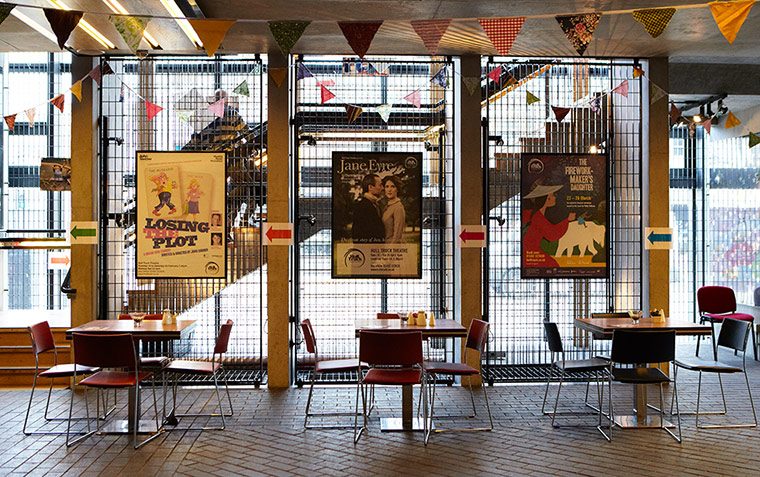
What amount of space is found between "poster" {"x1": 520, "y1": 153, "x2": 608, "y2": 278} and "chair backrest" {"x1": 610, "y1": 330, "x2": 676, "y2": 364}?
2.42 metres

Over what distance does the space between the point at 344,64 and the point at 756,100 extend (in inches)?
288

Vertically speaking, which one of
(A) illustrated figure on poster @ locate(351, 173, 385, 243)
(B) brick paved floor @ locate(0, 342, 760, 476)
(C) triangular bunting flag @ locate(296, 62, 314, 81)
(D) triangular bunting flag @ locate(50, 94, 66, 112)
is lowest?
(B) brick paved floor @ locate(0, 342, 760, 476)

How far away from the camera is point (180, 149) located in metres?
8.27

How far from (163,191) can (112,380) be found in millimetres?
3047

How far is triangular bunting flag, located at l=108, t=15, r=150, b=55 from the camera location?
228 inches

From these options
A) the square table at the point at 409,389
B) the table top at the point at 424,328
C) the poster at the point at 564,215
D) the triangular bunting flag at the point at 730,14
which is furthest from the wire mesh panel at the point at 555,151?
the triangular bunting flag at the point at 730,14

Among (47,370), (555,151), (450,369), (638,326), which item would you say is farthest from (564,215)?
(47,370)

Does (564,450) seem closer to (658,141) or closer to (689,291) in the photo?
(658,141)

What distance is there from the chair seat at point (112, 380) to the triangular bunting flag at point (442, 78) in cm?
489

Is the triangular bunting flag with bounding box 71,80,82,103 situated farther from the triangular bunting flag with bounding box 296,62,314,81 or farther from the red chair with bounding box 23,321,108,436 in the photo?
the red chair with bounding box 23,321,108,436

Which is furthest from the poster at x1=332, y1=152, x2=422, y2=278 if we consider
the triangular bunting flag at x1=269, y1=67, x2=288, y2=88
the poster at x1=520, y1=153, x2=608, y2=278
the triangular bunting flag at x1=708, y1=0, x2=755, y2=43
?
the triangular bunting flag at x1=708, y1=0, x2=755, y2=43

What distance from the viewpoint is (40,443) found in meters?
5.38

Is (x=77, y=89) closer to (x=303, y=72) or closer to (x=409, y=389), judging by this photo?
(x=303, y=72)

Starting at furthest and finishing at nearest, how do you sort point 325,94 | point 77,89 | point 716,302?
point 716,302
point 77,89
point 325,94
